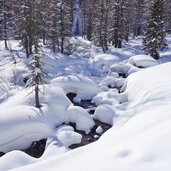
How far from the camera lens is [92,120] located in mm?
14391

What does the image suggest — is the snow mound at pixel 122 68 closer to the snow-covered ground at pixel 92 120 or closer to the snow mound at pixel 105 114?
the snow-covered ground at pixel 92 120

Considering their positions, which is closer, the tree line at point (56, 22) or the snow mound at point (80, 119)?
the snow mound at point (80, 119)

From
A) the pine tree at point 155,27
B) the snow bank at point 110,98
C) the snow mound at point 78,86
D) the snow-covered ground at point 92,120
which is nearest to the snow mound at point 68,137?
the snow-covered ground at point 92,120

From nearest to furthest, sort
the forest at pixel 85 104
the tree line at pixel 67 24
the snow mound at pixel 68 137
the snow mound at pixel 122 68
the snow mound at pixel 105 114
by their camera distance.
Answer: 1. the forest at pixel 85 104
2. the snow mound at pixel 68 137
3. the snow mound at pixel 105 114
4. the snow mound at pixel 122 68
5. the tree line at pixel 67 24

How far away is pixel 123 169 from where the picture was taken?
604 cm

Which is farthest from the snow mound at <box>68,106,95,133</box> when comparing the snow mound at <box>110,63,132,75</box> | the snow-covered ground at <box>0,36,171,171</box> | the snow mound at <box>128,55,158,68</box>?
the snow mound at <box>128,55,158,68</box>

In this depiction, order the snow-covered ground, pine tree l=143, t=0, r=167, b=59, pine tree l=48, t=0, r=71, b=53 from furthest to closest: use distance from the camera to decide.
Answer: pine tree l=48, t=0, r=71, b=53
pine tree l=143, t=0, r=167, b=59
the snow-covered ground

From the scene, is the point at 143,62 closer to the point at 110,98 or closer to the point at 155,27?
the point at 155,27

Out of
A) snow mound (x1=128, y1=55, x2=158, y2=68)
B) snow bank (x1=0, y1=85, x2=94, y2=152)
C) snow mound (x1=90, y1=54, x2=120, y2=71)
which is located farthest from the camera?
snow mound (x1=90, y1=54, x2=120, y2=71)

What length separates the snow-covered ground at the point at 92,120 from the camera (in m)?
6.70

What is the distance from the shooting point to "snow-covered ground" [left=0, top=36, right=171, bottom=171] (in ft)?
22.0

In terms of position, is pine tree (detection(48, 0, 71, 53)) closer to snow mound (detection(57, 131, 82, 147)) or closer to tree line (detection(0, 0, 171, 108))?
tree line (detection(0, 0, 171, 108))

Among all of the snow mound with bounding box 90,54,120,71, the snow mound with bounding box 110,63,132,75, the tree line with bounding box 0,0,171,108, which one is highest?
the tree line with bounding box 0,0,171,108

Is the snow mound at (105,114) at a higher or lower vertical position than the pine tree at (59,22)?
lower
